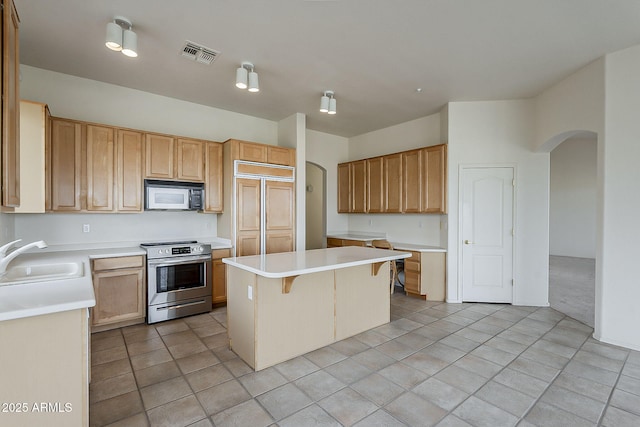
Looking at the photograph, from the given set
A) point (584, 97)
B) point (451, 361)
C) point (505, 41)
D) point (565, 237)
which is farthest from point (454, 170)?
point (565, 237)

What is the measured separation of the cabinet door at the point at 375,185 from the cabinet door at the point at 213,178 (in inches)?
107

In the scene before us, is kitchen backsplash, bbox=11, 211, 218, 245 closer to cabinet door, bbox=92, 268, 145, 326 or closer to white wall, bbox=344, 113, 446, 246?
cabinet door, bbox=92, 268, 145, 326

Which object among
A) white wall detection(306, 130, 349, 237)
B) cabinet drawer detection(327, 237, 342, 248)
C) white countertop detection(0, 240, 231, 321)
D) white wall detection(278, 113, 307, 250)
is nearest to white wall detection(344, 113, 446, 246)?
white wall detection(306, 130, 349, 237)

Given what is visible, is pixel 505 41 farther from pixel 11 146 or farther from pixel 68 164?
pixel 68 164

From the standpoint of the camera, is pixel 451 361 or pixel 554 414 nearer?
pixel 554 414

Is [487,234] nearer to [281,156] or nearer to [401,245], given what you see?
[401,245]

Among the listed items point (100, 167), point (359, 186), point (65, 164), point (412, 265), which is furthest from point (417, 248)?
point (65, 164)

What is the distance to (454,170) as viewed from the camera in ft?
15.1

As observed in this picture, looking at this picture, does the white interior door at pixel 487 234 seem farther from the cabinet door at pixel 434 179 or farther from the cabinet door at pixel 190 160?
the cabinet door at pixel 190 160

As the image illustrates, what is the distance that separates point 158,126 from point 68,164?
125cm

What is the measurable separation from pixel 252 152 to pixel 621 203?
4.42 m

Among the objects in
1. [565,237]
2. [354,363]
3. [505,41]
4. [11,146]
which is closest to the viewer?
[11,146]

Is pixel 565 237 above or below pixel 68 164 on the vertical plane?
below

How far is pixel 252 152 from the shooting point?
177 inches
